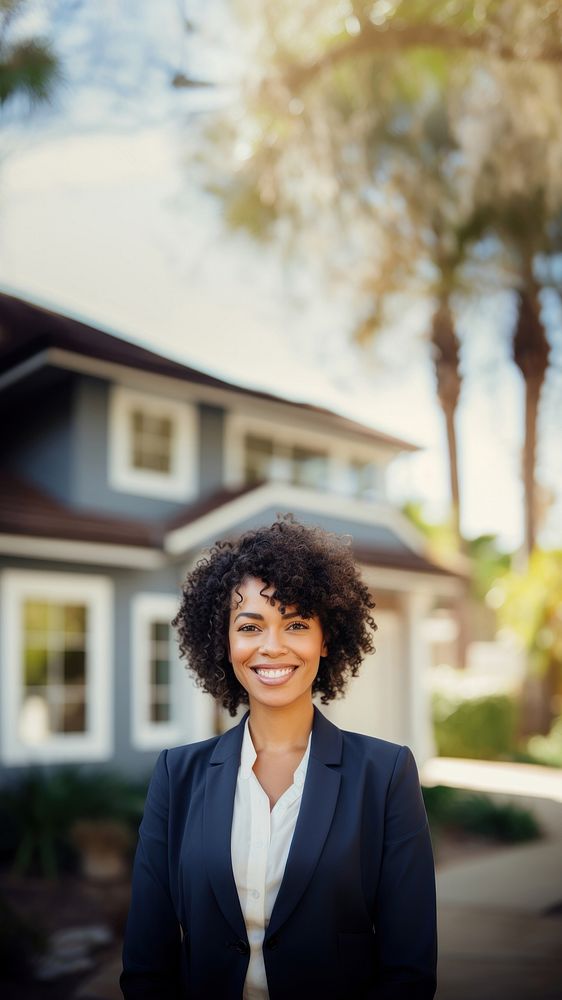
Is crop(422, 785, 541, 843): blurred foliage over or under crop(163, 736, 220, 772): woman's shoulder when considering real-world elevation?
Result: under

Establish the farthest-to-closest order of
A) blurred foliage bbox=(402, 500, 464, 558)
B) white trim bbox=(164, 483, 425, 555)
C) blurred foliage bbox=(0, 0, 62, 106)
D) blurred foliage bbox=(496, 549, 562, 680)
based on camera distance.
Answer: blurred foliage bbox=(402, 500, 464, 558)
blurred foliage bbox=(496, 549, 562, 680)
white trim bbox=(164, 483, 425, 555)
blurred foliage bbox=(0, 0, 62, 106)

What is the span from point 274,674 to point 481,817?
889cm

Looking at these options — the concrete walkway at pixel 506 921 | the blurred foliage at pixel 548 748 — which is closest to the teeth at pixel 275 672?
the concrete walkway at pixel 506 921

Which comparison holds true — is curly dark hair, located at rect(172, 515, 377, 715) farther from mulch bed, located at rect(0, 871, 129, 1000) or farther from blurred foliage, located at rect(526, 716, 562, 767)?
blurred foliage, located at rect(526, 716, 562, 767)

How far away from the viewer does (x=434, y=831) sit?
9844mm

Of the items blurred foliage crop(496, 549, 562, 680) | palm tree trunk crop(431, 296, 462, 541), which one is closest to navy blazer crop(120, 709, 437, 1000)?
palm tree trunk crop(431, 296, 462, 541)

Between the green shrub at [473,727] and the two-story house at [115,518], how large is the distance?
10.7 ft

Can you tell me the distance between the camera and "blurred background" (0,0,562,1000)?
804 cm

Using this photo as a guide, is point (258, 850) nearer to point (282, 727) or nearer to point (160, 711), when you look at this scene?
point (282, 727)

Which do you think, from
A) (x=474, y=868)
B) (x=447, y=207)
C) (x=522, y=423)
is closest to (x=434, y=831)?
(x=474, y=868)

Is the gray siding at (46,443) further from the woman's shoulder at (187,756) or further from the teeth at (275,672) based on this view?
the teeth at (275,672)

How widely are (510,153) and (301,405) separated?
492cm

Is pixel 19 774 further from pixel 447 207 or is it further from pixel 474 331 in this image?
pixel 474 331

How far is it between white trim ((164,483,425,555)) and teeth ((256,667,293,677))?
8.82 m
